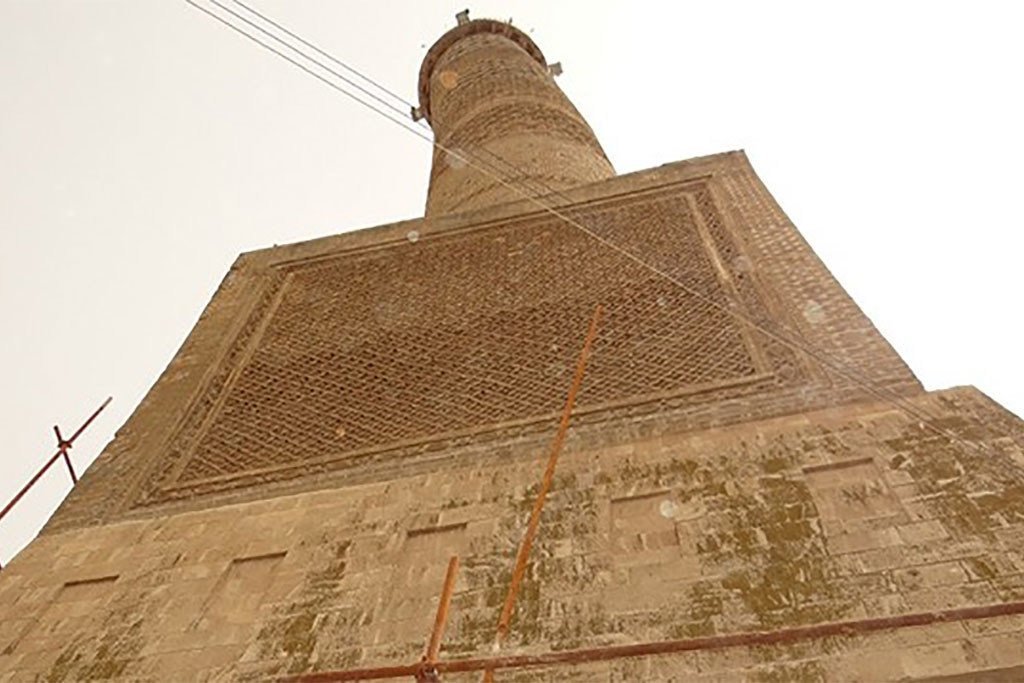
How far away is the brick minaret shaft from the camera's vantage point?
266 inches

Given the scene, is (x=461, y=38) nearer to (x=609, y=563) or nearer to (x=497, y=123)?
(x=497, y=123)

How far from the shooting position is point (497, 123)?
8.05 metres

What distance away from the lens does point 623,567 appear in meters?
2.53

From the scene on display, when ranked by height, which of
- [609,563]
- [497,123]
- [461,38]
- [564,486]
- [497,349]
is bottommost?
[609,563]

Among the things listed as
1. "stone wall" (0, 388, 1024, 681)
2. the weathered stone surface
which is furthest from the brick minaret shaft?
"stone wall" (0, 388, 1024, 681)

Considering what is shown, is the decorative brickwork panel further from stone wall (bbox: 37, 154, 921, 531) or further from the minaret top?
the minaret top

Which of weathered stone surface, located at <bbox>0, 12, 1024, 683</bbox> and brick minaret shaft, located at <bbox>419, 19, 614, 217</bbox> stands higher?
brick minaret shaft, located at <bbox>419, 19, 614, 217</bbox>

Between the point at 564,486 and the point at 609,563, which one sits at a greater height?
the point at 564,486

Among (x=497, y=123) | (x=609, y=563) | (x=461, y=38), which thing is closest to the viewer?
(x=609, y=563)

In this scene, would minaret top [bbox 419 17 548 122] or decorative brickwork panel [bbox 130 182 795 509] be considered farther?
minaret top [bbox 419 17 548 122]

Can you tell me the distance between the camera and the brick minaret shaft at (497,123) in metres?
6.76

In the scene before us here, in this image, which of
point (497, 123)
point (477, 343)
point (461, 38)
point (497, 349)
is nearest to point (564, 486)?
point (497, 349)

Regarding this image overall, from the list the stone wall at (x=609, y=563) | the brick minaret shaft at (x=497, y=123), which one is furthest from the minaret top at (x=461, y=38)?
the stone wall at (x=609, y=563)

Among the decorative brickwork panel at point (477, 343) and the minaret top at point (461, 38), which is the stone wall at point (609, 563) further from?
the minaret top at point (461, 38)
